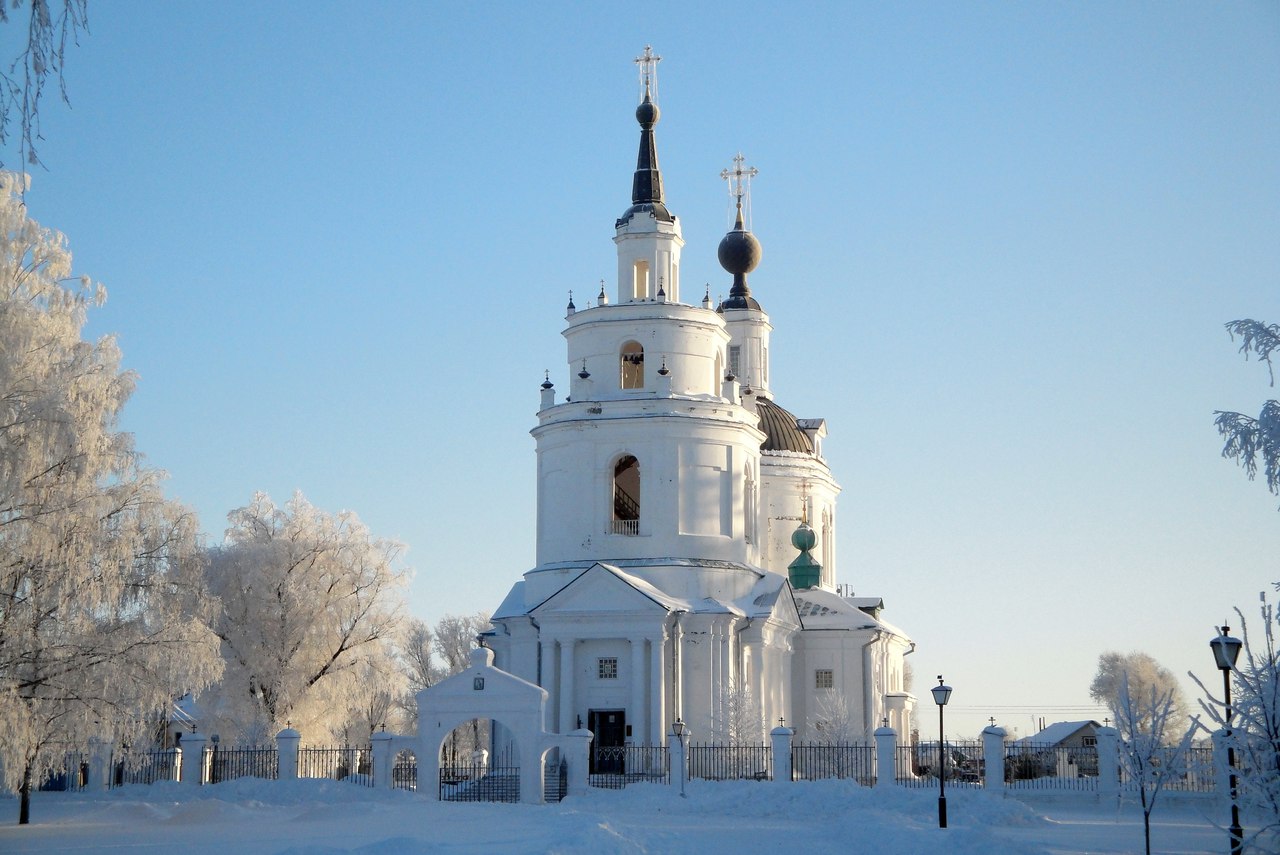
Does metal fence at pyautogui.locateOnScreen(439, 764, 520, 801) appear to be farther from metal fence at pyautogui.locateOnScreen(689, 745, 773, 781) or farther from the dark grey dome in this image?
the dark grey dome

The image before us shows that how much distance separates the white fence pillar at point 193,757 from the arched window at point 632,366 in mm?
16212

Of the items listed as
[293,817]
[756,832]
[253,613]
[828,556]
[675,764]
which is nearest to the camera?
[756,832]

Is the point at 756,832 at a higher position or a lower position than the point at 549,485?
lower

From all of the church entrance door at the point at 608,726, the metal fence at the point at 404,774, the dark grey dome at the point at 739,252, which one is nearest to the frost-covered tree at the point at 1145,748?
the metal fence at the point at 404,774

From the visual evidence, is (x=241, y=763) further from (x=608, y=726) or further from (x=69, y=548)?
(x=69, y=548)

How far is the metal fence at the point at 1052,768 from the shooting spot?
1355 inches

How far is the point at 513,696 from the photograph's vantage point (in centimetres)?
3419

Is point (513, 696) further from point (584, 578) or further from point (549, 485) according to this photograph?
point (549, 485)

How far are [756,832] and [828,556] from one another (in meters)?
31.3

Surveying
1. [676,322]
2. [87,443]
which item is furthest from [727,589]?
[87,443]

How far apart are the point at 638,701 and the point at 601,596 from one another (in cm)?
285

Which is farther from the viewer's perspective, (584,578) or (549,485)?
(549,485)

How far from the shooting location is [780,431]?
55.1m

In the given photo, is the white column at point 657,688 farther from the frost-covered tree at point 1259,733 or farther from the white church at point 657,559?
the frost-covered tree at point 1259,733
